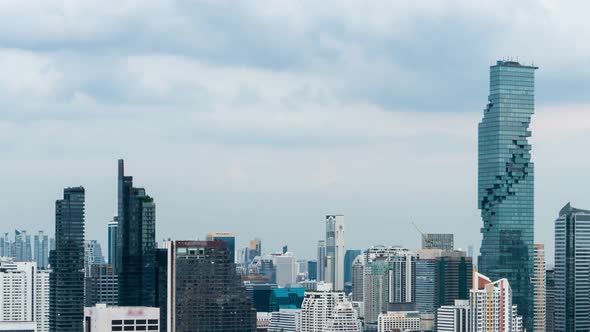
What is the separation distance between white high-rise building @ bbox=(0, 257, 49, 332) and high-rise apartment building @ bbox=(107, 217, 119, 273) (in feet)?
27.2

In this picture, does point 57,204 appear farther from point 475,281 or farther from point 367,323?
point 475,281

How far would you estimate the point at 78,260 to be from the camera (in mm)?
179750

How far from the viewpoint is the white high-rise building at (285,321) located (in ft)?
578

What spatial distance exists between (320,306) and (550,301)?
5467cm

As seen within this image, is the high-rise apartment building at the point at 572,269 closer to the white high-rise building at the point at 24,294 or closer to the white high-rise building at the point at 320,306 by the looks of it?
the white high-rise building at the point at 320,306

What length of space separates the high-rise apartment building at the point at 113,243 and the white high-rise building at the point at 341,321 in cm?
4163

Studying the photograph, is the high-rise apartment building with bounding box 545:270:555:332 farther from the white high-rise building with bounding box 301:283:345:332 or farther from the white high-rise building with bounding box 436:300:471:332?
the white high-rise building with bounding box 301:283:345:332

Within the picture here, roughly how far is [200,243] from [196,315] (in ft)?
24.8

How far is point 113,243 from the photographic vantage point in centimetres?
18375

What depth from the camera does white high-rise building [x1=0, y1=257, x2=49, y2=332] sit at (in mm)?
178500

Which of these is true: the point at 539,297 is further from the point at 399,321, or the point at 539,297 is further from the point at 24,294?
the point at 24,294

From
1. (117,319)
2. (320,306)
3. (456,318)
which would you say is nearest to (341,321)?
(320,306)

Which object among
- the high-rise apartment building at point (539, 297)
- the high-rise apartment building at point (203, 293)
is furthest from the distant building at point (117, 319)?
the high-rise apartment building at point (539, 297)

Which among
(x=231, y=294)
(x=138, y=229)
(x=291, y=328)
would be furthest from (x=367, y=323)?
(x=231, y=294)
